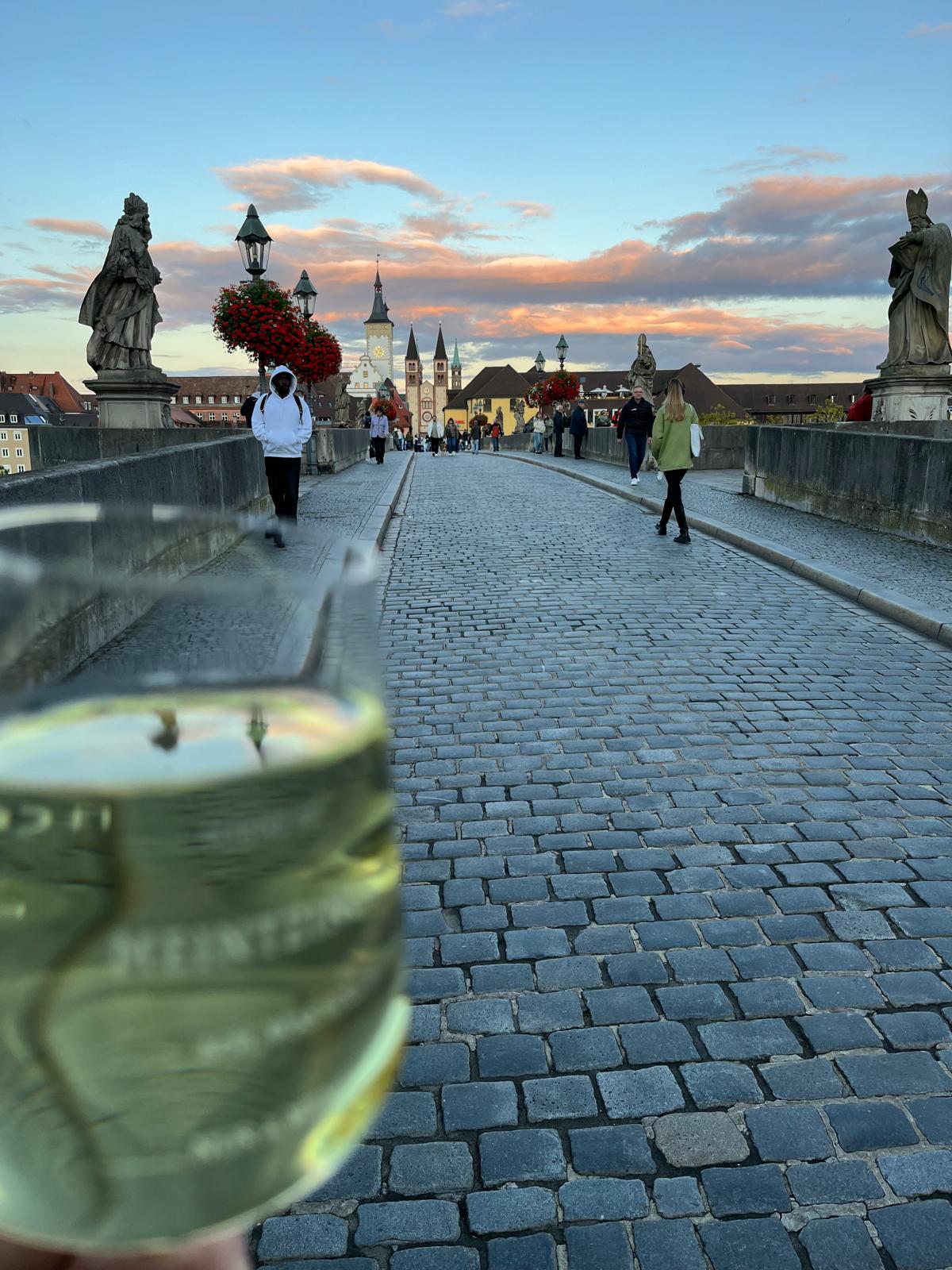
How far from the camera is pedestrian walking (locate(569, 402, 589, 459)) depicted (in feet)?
117

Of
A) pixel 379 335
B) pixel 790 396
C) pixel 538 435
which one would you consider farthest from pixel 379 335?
pixel 538 435

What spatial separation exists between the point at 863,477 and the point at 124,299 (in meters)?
11.3

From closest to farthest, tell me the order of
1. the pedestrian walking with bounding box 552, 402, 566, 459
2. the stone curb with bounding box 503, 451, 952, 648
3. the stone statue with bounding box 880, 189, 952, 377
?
Answer: the stone curb with bounding box 503, 451, 952, 648 < the stone statue with bounding box 880, 189, 952, 377 < the pedestrian walking with bounding box 552, 402, 566, 459

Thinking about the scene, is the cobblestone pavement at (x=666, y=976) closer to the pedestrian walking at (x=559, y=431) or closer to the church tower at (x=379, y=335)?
the pedestrian walking at (x=559, y=431)

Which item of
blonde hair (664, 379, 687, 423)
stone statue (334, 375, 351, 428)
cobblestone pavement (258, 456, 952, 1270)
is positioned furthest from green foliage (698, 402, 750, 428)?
cobblestone pavement (258, 456, 952, 1270)

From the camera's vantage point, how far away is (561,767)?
504 centimetres

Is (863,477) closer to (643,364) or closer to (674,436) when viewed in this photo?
(674,436)

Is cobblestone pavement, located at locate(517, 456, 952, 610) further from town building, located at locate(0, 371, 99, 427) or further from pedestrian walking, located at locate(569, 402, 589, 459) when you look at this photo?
town building, located at locate(0, 371, 99, 427)

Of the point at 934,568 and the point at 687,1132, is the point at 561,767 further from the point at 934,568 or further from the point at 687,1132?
the point at 934,568

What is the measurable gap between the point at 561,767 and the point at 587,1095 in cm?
244

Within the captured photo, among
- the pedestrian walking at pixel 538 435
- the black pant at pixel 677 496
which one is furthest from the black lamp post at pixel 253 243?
the pedestrian walking at pixel 538 435

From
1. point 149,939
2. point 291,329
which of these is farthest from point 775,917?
point 291,329

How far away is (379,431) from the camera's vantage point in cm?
3497

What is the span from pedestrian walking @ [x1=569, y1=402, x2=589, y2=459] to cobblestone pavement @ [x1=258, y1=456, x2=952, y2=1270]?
29.5 m
